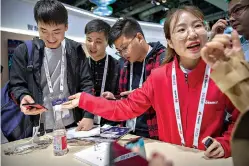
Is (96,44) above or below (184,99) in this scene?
above

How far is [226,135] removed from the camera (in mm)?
1058

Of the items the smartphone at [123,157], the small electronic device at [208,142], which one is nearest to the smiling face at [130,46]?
the small electronic device at [208,142]

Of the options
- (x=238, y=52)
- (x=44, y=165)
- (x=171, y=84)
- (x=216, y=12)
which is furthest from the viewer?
(x=216, y=12)

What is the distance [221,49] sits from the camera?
0.62 m

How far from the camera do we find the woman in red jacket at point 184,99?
1.10 m

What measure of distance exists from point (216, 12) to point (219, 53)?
9.82m

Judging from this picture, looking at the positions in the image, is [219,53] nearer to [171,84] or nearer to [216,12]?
[171,84]

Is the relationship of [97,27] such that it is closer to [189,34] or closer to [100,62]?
[100,62]

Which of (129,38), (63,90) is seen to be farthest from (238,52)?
(129,38)

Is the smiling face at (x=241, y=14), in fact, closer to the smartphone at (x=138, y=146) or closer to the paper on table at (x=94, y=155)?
the smartphone at (x=138, y=146)

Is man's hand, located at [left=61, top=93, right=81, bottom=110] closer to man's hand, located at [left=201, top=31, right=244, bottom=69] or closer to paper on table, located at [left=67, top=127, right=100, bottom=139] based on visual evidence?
paper on table, located at [left=67, top=127, right=100, bottom=139]

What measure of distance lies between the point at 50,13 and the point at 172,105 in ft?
3.12

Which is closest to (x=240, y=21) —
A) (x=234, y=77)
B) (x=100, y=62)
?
(x=234, y=77)

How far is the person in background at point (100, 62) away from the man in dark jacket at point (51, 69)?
45cm
